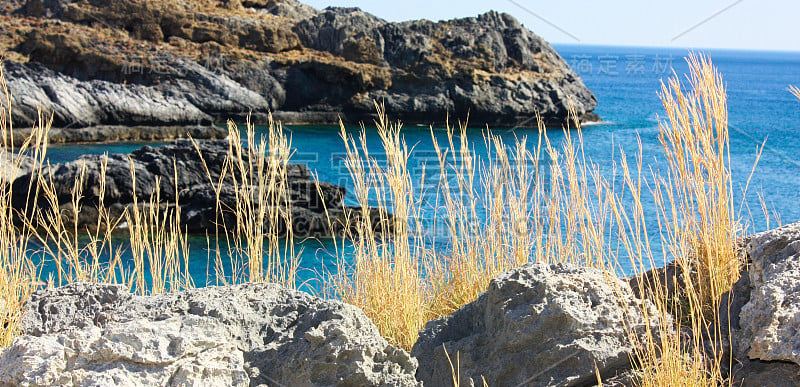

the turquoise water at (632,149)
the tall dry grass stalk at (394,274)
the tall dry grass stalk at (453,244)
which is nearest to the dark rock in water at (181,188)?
the turquoise water at (632,149)

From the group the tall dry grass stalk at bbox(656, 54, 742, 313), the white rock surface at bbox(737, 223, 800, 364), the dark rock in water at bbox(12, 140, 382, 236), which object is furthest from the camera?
the dark rock in water at bbox(12, 140, 382, 236)

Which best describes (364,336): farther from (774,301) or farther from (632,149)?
(632,149)

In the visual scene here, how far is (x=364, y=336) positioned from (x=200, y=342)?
37 cm

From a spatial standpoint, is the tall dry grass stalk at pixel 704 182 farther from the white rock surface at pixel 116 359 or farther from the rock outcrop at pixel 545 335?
the white rock surface at pixel 116 359

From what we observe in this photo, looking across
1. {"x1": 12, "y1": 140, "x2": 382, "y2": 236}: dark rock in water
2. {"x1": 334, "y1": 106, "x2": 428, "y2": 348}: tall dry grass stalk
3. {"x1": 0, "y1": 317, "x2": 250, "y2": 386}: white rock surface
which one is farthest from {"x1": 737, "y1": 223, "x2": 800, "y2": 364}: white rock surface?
{"x1": 12, "y1": 140, "x2": 382, "y2": 236}: dark rock in water

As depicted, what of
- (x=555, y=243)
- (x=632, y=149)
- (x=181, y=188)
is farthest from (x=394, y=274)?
(x=632, y=149)

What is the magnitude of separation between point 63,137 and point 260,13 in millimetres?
17112

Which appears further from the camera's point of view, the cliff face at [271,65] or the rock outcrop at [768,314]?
the cliff face at [271,65]

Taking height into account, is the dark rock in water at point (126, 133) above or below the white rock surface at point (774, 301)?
below

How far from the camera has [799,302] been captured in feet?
5.50

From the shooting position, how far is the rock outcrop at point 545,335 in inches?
68.9

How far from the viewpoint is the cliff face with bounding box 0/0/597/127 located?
20.6 m

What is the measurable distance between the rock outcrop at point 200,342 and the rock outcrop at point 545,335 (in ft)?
0.70

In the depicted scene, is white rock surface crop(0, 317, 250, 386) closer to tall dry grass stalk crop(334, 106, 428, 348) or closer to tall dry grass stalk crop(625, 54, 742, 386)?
tall dry grass stalk crop(334, 106, 428, 348)
